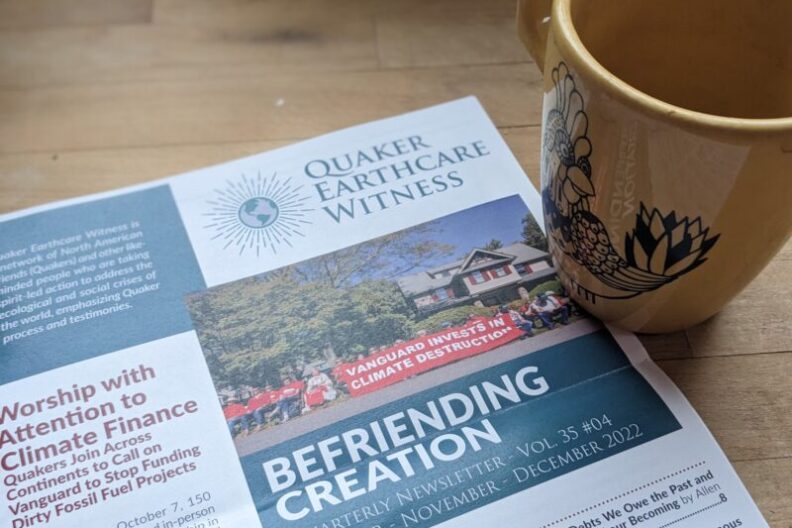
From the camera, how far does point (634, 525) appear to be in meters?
0.35

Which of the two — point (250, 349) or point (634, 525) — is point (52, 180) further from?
point (634, 525)

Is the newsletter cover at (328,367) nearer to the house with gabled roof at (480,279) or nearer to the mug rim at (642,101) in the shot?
the house with gabled roof at (480,279)

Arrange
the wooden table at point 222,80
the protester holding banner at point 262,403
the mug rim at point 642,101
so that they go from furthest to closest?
the wooden table at point 222,80, the protester holding banner at point 262,403, the mug rim at point 642,101

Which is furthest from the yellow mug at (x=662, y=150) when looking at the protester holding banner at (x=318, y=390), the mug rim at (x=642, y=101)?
the protester holding banner at (x=318, y=390)

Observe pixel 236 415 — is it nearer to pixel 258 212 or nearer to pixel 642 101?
pixel 258 212

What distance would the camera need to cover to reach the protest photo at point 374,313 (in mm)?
405

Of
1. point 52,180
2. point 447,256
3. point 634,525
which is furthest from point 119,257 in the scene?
point 634,525

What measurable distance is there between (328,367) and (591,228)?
0.48ft

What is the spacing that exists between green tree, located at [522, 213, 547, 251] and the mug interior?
9cm

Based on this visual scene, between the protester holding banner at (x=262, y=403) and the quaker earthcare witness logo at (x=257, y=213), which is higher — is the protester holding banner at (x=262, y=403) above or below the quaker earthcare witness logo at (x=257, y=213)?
below

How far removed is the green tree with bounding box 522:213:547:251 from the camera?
→ 450mm

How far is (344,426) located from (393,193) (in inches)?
5.9

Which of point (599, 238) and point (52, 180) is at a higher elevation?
point (52, 180)

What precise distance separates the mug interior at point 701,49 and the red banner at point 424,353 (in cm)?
14
